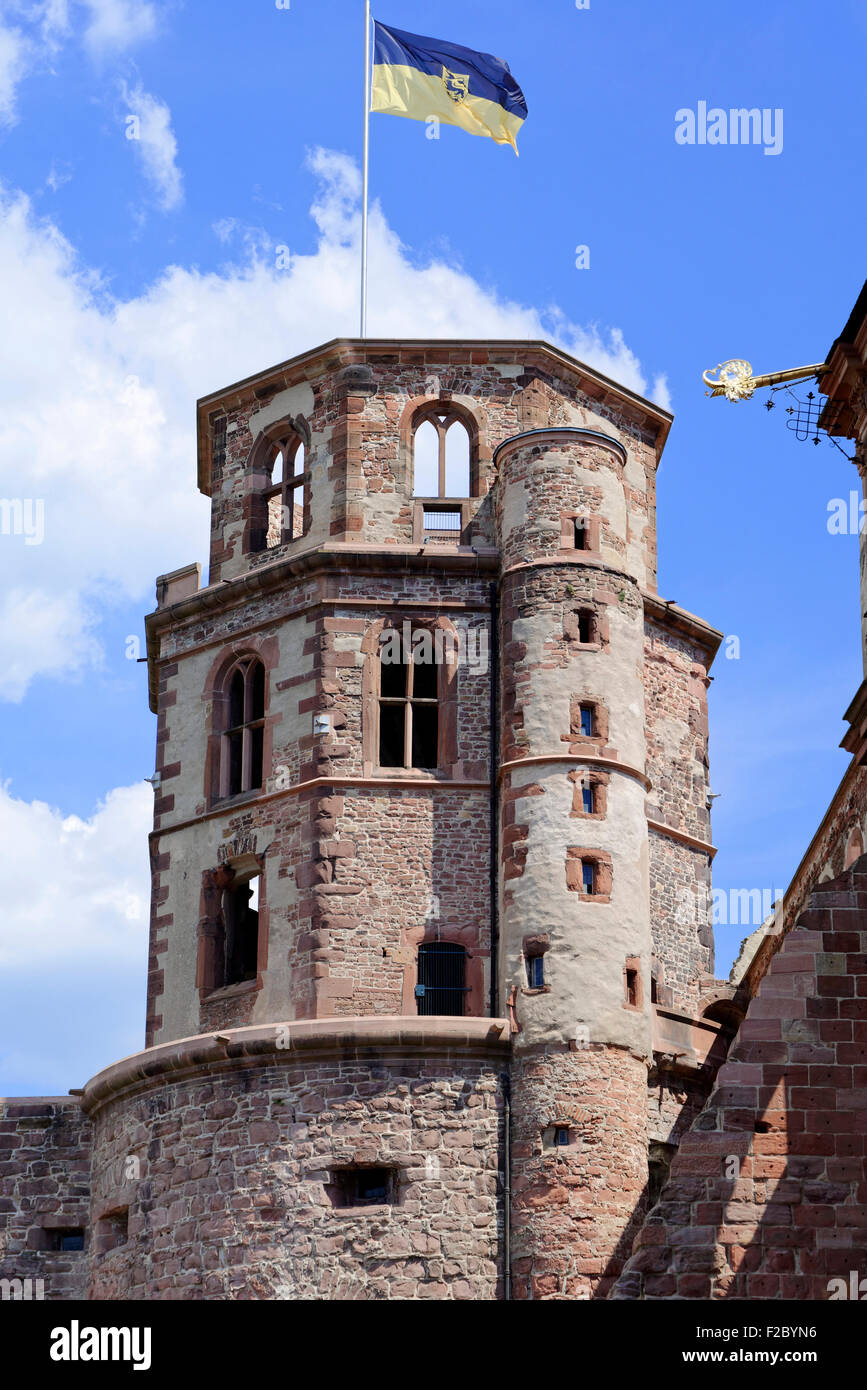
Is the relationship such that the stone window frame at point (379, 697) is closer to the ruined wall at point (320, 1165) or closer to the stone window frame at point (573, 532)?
the stone window frame at point (573, 532)

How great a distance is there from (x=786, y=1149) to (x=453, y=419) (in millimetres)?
19233

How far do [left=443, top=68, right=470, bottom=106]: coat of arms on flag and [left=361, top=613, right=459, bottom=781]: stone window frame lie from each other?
36.6 ft

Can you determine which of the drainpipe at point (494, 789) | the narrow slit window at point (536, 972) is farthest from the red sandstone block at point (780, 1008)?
the drainpipe at point (494, 789)

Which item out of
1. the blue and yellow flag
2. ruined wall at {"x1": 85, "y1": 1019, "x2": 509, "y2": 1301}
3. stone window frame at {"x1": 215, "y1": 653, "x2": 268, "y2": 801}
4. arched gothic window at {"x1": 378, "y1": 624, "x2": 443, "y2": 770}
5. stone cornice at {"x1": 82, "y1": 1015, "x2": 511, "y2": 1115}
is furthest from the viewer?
the blue and yellow flag

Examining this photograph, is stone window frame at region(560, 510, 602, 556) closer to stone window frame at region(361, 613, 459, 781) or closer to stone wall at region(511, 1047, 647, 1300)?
stone window frame at region(361, 613, 459, 781)

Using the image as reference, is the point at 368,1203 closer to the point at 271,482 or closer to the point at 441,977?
the point at 441,977

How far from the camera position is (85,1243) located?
41500 millimetres

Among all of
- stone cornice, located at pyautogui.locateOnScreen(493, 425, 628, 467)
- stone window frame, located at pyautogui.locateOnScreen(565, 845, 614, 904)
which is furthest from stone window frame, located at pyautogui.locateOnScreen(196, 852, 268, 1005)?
stone cornice, located at pyautogui.locateOnScreen(493, 425, 628, 467)

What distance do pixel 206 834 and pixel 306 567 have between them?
5.12 meters

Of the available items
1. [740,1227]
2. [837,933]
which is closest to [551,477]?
[837,933]

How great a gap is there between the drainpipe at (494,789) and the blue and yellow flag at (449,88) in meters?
10.2

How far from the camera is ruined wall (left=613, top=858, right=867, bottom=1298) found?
2756cm
